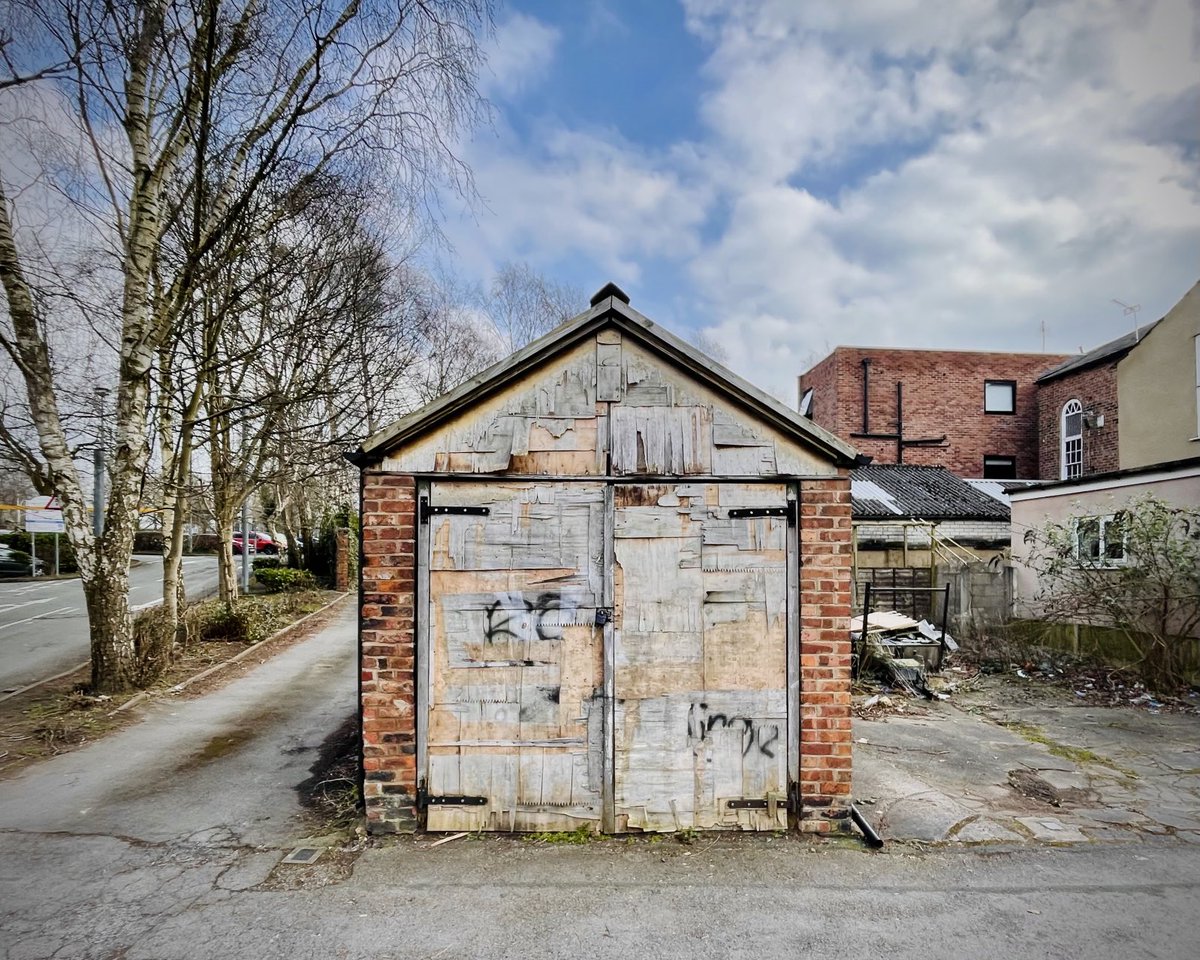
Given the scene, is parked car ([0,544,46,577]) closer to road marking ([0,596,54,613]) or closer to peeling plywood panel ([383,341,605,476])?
road marking ([0,596,54,613])

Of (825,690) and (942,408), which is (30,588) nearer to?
(825,690)

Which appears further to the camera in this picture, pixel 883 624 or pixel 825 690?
pixel 883 624

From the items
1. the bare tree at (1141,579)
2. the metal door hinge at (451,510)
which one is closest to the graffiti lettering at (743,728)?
the metal door hinge at (451,510)

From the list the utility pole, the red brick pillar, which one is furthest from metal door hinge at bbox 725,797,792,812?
the red brick pillar

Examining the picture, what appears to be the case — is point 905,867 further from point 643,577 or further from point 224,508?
point 224,508

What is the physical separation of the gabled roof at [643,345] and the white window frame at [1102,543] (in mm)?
8635

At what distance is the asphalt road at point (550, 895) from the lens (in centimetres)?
349

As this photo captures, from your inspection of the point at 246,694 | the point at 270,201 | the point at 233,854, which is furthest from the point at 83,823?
the point at 270,201

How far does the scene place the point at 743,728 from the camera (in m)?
4.65

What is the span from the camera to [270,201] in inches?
363

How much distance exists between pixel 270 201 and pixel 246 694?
704 cm

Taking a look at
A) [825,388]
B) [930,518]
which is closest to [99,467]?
[930,518]

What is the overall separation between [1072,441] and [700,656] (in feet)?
78.7

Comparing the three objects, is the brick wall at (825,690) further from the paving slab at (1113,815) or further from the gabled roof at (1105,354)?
the gabled roof at (1105,354)
